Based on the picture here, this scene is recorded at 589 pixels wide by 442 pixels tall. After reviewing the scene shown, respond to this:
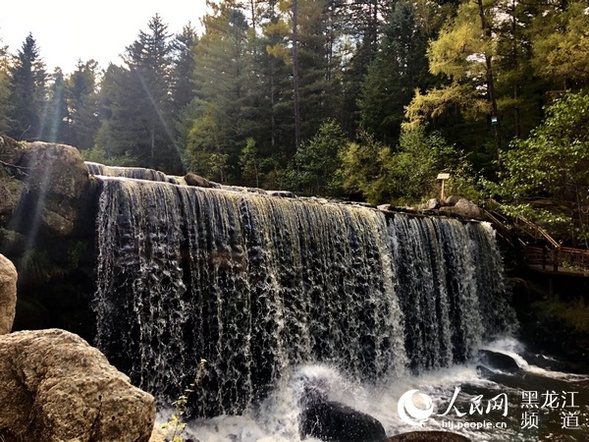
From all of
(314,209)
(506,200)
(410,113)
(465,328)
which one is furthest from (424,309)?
(410,113)

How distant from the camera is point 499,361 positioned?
31.4ft

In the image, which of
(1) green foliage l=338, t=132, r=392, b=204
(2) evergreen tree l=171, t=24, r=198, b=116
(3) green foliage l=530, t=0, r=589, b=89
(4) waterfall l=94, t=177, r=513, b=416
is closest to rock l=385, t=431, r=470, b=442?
(4) waterfall l=94, t=177, r=513, b=416

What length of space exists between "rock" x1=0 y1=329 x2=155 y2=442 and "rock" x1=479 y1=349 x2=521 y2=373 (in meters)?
9.50

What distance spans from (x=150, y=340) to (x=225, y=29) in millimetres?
26399

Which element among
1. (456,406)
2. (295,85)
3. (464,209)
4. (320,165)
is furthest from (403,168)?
(456,406)

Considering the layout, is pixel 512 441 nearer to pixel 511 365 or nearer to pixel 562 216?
pixel 511 365

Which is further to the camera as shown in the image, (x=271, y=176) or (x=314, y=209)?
(x=271, y=176)

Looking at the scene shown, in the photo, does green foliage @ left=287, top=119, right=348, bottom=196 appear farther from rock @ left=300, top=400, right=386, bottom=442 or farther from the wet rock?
rock @ left=300, top=400, right=386, bottom=442

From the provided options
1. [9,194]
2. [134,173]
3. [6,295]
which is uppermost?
[134,173]

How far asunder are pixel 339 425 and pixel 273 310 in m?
2.28

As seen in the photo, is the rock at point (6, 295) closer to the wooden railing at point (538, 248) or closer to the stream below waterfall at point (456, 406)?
the stream below waterfall at point (456, 406)

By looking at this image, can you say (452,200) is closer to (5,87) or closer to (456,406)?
(456,406)

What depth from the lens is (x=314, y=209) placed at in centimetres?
852

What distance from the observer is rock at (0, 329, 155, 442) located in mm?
2004
